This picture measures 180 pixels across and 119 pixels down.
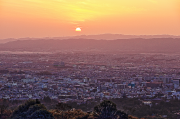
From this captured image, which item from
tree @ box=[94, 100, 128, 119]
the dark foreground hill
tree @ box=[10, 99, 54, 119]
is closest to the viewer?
tree @ box=[10, 99, 54, 119]

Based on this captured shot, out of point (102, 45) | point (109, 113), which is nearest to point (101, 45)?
point (102, 45)

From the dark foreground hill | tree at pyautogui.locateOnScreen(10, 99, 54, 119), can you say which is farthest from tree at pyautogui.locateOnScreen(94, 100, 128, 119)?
the dark foreground hill

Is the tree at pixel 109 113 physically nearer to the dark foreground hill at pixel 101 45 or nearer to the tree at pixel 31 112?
the tree at pixel 31 112

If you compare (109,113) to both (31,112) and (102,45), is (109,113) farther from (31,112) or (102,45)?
(102,45)

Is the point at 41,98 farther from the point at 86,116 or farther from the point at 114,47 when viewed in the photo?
the point at 114,47

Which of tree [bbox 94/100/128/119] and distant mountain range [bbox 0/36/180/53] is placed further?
distant mountain range [bbox 0/36/180/53]

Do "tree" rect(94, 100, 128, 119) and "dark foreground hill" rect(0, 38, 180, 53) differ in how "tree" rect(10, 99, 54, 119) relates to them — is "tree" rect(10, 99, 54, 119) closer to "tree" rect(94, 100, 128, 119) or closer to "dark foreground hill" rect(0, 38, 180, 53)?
"tree" rect(94, 100, 128, 119)

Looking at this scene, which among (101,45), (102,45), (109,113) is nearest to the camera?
(109,113)
